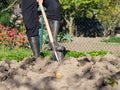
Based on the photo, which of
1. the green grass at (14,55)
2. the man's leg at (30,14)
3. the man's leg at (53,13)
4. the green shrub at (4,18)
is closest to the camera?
the man's leg at (30,14)

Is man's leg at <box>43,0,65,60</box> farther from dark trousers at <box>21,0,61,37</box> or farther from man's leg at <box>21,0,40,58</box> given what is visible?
man's leg at <box>21,0,40,58</box>

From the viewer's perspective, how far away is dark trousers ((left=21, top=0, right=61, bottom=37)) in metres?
5.45

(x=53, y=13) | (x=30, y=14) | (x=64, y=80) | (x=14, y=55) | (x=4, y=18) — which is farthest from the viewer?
(x=4, y=18)

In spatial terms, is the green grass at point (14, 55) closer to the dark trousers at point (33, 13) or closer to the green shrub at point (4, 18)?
the dark trousers at point (33, 13)

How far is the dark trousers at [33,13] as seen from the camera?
5445 mm

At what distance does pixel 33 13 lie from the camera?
17.9ft

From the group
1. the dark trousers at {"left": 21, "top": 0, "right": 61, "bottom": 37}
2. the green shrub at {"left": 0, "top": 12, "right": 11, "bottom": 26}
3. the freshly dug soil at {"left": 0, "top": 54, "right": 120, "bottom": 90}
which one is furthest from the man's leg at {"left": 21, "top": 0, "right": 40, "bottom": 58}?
the green shrub at {"left": 0, "top": 12, "right": 11, "bottom": 26}

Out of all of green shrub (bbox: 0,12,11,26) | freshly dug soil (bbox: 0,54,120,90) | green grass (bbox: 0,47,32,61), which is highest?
freshly dug soil (bbox: 0,54,120,90)

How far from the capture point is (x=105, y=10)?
24016mm

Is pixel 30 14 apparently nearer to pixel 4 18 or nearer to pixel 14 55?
pixel 14 55

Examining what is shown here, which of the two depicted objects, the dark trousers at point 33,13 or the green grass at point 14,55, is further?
the green grass at point 14,55

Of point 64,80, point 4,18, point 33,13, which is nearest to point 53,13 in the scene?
point 33,13

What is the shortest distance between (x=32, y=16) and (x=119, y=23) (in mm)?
19409

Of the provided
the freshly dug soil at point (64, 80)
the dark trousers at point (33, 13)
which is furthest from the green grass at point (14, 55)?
the freshly dug soil at point (64, 80)
